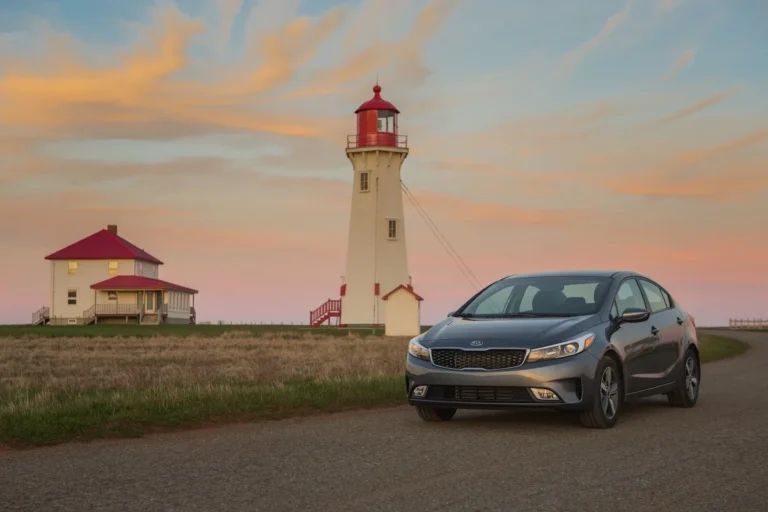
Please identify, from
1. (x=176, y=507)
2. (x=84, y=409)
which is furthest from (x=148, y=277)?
(x=176, y=507)

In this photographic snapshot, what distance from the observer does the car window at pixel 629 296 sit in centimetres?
1152

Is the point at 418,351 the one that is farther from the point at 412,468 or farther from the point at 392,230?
the point at 392,230

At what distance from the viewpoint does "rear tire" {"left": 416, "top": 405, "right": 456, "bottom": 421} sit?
35.4 feet

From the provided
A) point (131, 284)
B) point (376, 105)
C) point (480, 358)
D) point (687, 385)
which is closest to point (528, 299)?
point (480, 358)

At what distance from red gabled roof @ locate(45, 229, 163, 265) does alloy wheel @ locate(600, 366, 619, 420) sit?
223ft

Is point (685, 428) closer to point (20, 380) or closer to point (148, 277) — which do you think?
point (20, 380)

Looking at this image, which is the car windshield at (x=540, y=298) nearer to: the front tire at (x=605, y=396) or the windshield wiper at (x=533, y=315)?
the windshield wiper at (x=533, y=315)

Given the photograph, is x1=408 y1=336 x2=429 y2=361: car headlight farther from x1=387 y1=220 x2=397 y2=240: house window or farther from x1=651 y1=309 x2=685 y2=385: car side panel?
x1=387 y1=220 x2=397 y2=240: house window

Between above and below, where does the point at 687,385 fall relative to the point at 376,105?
below

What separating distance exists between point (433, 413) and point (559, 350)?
168 cm

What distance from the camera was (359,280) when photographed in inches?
2351

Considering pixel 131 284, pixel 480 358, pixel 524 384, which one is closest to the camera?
pixel 524 384

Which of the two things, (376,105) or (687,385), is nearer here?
(687,385)

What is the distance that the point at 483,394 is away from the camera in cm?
1001
